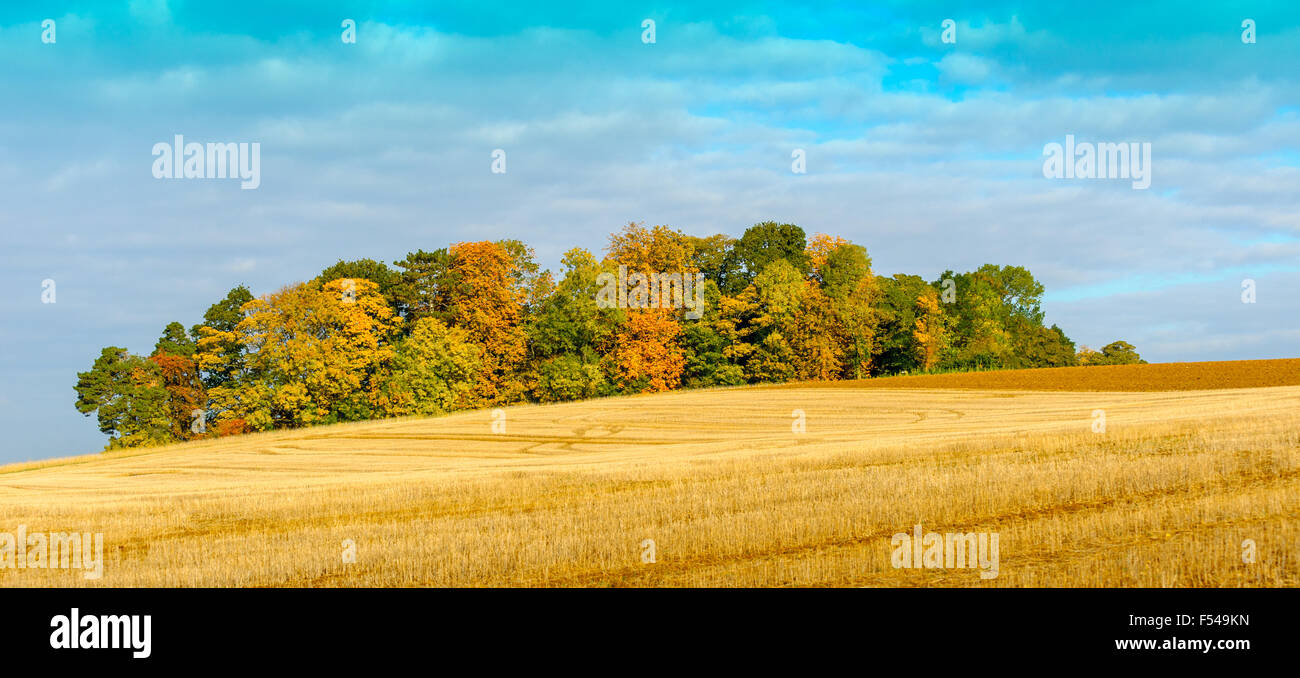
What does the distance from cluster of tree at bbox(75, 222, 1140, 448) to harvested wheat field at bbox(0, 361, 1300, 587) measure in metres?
34.0

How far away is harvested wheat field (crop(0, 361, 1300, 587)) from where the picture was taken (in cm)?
1489

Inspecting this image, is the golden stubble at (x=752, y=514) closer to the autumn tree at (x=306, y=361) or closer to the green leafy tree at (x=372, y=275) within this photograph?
the autumn tree at (x=306, y=361)

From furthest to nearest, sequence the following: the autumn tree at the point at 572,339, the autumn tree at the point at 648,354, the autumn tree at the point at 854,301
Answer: the autumn tree at the point at 854,301 → the autumn tree at the point at 648,354 → the autumn tree at the point at 572,339

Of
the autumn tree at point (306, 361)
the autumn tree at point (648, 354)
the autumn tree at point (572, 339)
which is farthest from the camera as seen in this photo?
the autumn tree at point (648, 354)

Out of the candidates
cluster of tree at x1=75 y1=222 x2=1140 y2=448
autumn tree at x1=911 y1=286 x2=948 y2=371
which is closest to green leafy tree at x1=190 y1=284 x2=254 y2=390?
cluster of tree at x1=75 y1=222 x2=1140 y2=448

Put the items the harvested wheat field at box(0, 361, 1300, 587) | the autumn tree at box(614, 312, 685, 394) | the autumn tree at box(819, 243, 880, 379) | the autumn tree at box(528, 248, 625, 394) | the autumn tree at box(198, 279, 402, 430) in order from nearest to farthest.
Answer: the harvested wheat field at box(0, 361, 1300, 587), the autumn tree at box(198, 279, 402, 430), the autumn tree at box(528, 248, 625, 394), the autumn tree at box(614, 312, 685, 394), the autumn tree at box(819, 243, 880, 379)

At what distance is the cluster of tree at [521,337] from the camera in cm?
7475

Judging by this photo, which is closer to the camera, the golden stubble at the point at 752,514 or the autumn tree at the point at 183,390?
the golden stubble at the point at 752,514

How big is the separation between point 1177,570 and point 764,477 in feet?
42.9

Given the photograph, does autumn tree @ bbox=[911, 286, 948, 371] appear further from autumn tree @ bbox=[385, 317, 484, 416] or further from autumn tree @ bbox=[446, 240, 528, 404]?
autumn tree @ bbox=[385, 317, 484, 416]

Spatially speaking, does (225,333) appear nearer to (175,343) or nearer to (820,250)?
(175,343)

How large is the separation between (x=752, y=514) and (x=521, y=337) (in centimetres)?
6484

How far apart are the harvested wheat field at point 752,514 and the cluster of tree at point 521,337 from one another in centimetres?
3401

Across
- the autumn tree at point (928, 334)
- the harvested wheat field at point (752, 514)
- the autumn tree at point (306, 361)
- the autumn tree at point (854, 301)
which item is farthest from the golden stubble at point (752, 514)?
the autumn tree at point (928, 334)
